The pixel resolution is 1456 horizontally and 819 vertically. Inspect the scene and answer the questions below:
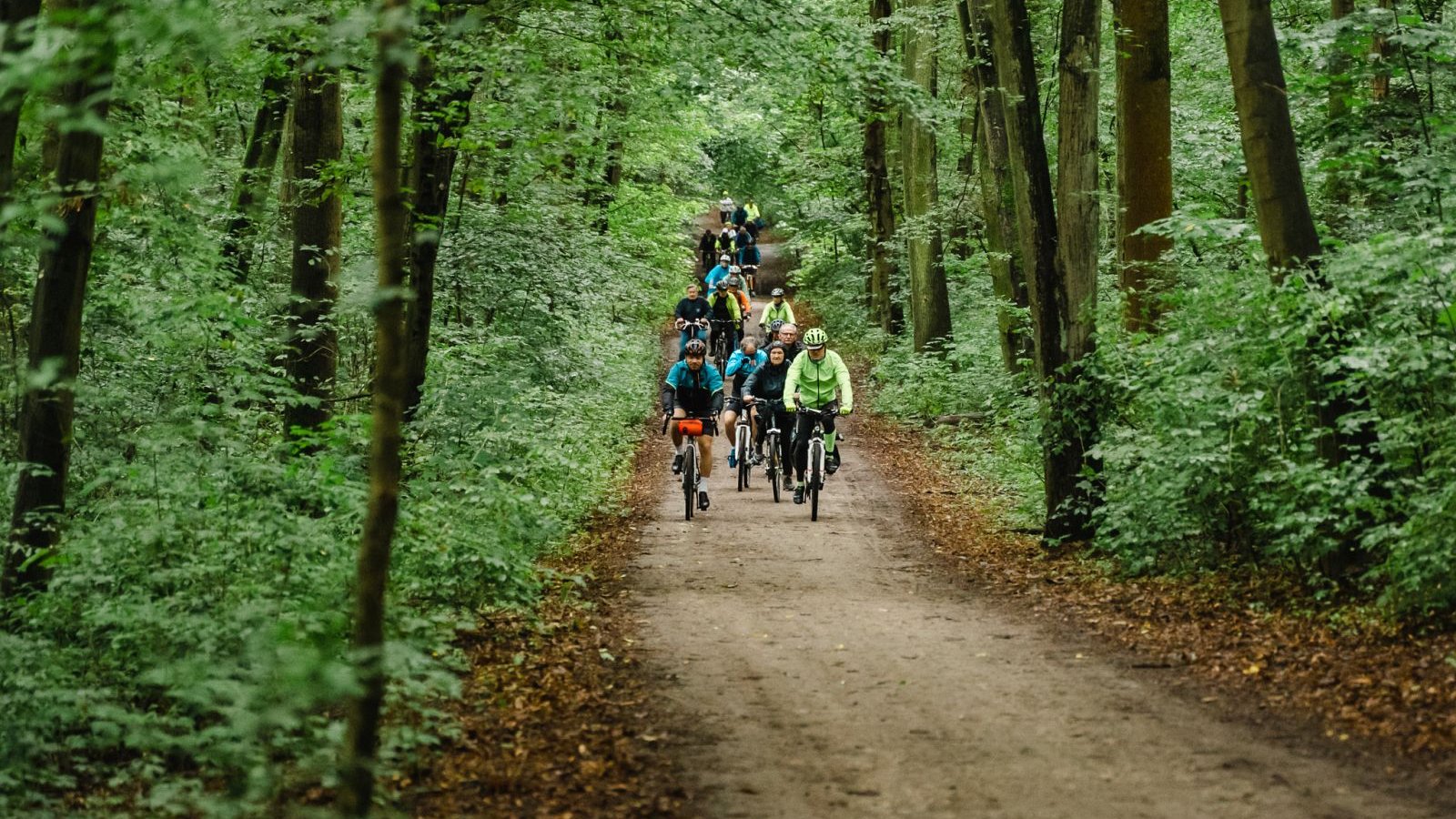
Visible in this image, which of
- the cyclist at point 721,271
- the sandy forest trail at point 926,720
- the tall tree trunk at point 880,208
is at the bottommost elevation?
the sandy forest trail at point 926,720

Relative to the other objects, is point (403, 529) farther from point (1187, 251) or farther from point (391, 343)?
point (1187, 251)

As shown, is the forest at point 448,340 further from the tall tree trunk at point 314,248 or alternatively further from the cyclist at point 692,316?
the cyclist at point 692,316

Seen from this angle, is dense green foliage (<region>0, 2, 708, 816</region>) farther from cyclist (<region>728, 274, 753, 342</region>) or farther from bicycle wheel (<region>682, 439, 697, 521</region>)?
cyclist (<region>728, 274, 753, 342</region>)

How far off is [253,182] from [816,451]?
774cm

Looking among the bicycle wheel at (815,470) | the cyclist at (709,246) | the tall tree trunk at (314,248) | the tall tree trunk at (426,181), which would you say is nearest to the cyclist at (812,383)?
the bicycle wheel at (815,470)

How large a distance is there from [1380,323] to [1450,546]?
1.75 m

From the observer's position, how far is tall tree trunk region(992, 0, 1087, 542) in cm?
1255

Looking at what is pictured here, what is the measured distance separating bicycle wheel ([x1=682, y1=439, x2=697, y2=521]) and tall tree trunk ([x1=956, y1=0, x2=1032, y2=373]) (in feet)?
13.0

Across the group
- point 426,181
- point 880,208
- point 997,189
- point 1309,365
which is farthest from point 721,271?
point 1309,365

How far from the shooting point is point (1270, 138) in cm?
945

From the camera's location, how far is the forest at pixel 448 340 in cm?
648

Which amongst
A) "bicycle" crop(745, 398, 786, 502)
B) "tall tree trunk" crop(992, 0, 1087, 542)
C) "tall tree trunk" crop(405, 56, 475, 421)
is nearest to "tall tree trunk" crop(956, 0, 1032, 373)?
"tall tree trunk" crop(992, 0, 1087, 542)

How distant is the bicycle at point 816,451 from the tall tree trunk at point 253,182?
6.83m

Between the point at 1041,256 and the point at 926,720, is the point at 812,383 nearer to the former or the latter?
the point at 1041,256
